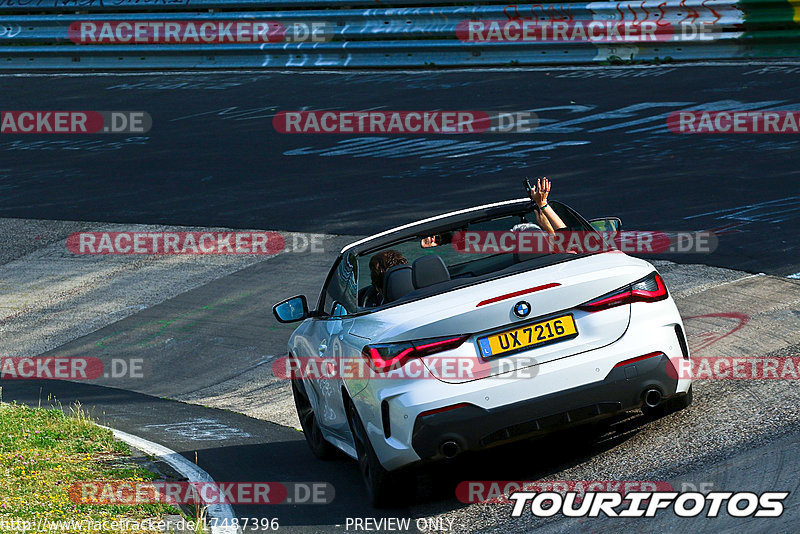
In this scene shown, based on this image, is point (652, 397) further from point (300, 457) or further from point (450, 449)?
point (300, 457)

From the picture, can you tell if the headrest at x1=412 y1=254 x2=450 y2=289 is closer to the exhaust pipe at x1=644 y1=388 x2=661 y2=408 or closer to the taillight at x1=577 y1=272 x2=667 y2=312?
the taillight at x1=577 y1=272 x2=667 y2=312

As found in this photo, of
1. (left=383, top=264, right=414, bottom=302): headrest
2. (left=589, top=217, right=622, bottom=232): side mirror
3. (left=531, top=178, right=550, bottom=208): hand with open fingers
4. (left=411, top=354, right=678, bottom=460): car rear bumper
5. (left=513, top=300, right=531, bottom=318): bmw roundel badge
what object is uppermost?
(left=531, top=178, right=550, bottom=208): hand with open fingers

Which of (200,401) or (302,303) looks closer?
(302,303)

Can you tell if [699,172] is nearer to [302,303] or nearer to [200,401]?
[200,401]

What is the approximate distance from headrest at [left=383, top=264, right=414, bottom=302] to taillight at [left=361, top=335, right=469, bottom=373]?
52 centimetres

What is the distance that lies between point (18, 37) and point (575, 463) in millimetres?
28449

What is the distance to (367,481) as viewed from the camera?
6754 mm

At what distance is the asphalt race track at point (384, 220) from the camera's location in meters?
6.80

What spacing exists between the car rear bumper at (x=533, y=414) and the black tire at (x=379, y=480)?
35 cm

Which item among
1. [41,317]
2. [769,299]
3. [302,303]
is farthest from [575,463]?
[41,317]

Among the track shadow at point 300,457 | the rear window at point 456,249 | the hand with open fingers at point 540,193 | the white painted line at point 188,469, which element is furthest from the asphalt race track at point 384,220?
the hand with open fingers at point 540,193

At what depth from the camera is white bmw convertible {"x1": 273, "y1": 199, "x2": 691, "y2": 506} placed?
6.18 m

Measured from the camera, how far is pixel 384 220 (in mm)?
14711

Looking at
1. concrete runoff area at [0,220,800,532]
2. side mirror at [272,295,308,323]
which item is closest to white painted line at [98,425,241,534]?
concrete runoff area at [0,220,800,532]
